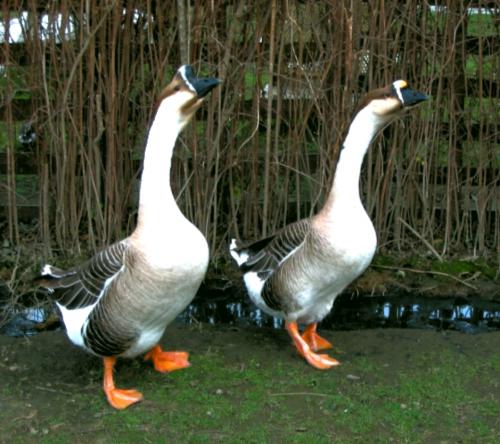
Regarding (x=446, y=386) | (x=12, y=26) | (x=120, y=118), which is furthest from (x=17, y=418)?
(x=12, y=26)

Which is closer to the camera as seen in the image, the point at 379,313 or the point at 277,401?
the point at 277,401

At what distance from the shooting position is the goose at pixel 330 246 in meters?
4.14

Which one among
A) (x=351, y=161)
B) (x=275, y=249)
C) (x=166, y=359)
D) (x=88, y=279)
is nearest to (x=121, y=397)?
(x=166, y=359)

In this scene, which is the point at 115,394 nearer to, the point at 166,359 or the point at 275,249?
the point at 166,359

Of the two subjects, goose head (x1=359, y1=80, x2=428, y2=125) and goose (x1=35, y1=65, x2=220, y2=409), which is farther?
goose head (x1=359, y1=80, x2=428, y2=125)

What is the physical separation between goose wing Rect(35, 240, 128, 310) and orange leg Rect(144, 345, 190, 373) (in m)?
0.60

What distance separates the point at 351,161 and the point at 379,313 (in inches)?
72.0

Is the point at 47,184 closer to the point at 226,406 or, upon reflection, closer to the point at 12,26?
the point at 12,26

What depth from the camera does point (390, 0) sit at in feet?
18.3

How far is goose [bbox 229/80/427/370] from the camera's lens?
13.6 feet

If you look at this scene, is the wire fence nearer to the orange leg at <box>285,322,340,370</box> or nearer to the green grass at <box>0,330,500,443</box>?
the orange leg at <box>285,322,340,370</box>

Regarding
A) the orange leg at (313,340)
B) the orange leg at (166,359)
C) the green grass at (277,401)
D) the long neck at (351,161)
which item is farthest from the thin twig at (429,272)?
the orange leg at (166,359)

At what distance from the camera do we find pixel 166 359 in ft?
14.3

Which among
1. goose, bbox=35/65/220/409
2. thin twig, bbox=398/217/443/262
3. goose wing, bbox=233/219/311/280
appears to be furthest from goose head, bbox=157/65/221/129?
thin twig, bbox=398/217/443/262
